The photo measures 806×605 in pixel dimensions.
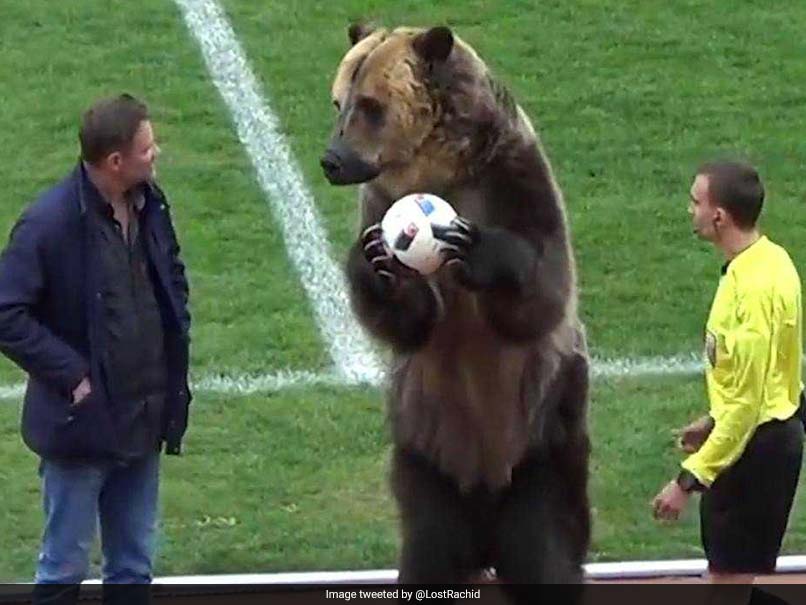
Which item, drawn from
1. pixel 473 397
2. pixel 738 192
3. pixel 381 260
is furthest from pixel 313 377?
pixel 381 260

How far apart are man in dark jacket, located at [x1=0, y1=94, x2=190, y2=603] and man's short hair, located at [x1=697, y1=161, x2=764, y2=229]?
168cm

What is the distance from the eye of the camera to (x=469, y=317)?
5766mm

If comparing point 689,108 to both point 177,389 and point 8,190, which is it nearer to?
point 8,190

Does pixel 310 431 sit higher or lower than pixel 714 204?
lower

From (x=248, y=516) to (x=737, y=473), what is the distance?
2290 mm

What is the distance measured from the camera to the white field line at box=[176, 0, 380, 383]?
30.8 feet

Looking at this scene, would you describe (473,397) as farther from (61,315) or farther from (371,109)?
(61,315)

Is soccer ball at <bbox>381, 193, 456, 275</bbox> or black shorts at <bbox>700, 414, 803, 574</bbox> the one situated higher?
soccer ball at <bbox>381, 193, 456, 275</bbox>

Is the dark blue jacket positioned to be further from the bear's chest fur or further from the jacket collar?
the bear's chest fur

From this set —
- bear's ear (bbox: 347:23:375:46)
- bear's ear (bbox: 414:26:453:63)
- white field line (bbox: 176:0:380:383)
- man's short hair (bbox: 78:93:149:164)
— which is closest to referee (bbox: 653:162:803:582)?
bear's ear (bbox: 414:26:453:63)

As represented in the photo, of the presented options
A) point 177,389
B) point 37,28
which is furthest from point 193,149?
point 177,389

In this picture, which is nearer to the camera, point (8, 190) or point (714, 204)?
point (714, 204)

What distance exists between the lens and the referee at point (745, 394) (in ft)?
19.5

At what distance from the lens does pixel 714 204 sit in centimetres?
609
